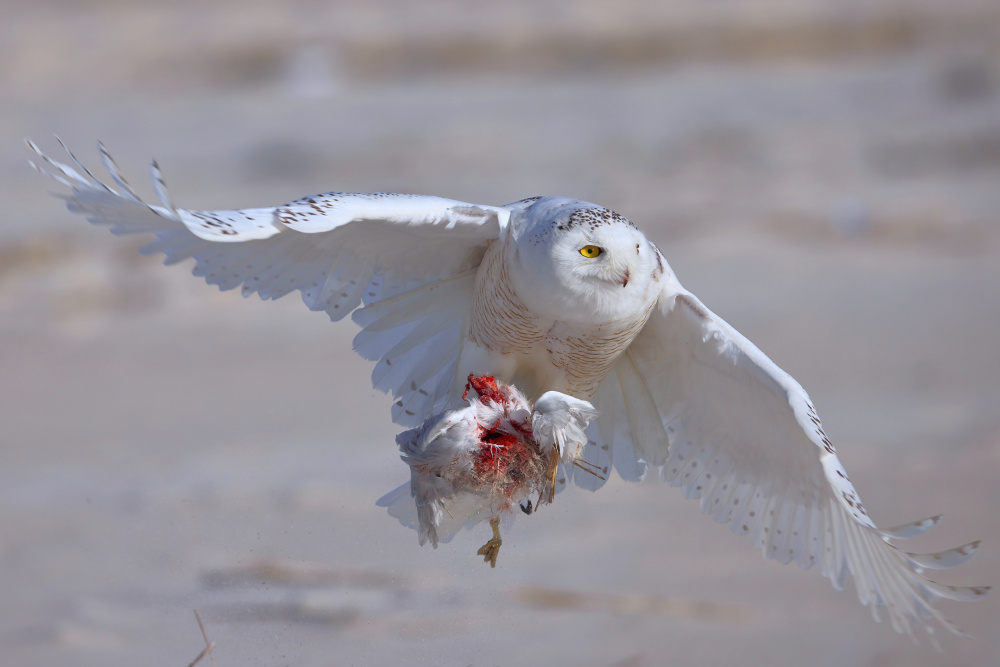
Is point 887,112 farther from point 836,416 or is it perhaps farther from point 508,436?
point 508,436

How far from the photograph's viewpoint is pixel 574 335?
246cm

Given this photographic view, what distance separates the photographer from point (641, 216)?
7461 millimetres

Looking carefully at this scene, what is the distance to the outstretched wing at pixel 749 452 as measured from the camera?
2.37 metres

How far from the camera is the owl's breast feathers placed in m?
2.45

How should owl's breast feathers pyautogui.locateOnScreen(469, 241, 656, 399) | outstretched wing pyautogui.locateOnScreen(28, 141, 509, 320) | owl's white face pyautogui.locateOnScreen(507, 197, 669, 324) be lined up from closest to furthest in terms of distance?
1. outstretched wing pyautogui.locateOnScreen(28, 141, 509, 320)
2. owl's white face pyautogui.locateOnScreen(507, 197, 669, 324)
3. owl's breast feathers pyautogui.locateOnScreen(469, 241, 656, 399)

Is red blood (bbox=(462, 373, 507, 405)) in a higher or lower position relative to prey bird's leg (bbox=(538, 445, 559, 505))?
higher

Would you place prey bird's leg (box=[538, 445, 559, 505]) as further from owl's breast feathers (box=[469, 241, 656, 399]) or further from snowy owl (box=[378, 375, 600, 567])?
owl's breast feathers (box=[469, 241, 656, 399])

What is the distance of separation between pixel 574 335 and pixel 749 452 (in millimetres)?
719

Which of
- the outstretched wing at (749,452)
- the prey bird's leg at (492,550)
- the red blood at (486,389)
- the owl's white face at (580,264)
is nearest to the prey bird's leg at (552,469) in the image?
the red blood at (486,389)

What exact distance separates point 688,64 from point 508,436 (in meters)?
8.72

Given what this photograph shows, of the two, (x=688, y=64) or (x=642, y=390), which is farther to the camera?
(x=688, y=64)

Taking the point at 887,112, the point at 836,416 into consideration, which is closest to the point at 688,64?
the point at 887,112

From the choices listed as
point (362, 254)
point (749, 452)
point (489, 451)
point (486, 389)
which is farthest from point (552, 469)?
point (362, 254)

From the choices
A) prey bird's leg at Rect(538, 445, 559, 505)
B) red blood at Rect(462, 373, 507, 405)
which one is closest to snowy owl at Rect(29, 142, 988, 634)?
red blood at Rect(462, 373, 507, 405)
